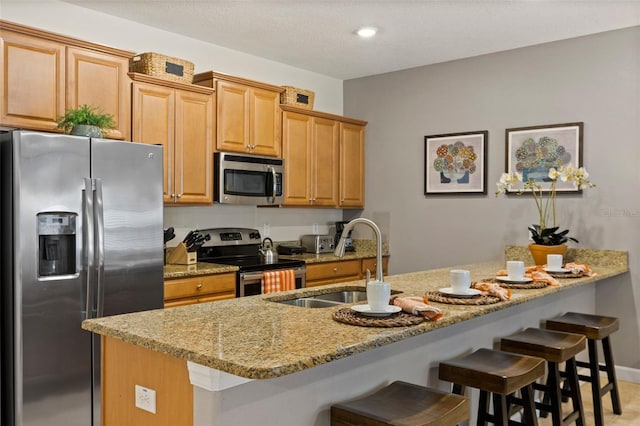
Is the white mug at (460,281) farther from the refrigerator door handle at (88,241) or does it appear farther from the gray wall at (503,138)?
the gray wall at (503,138)

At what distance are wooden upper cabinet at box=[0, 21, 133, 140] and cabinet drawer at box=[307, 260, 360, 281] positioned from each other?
1.88 metres

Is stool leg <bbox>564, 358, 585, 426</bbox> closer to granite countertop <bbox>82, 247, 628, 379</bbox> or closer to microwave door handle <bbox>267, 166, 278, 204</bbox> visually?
granite countertop <bbox>82, 247, 628, 379</bbox>

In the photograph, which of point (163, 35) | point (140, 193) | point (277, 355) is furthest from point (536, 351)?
point (163, 35)

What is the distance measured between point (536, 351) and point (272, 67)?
138 inches

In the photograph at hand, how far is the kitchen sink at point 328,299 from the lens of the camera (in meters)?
2.70

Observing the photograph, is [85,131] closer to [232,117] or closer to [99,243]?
[99,243]

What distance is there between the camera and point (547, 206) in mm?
4531

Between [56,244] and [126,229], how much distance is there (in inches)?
15.3

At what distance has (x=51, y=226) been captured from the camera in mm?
2879

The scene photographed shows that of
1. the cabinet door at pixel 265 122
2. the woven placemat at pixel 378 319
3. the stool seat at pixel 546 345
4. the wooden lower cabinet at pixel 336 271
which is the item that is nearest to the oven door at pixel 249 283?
the wooden lower cabinet at pixel 336 271

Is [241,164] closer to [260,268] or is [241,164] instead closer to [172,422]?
[260,268]

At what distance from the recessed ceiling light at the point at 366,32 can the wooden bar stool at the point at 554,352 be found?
96.0 inches

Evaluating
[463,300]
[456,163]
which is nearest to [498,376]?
[463,300]

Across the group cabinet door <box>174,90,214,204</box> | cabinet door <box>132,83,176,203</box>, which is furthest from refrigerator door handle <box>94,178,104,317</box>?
cabinet door <box>174,90,214,204</box>
